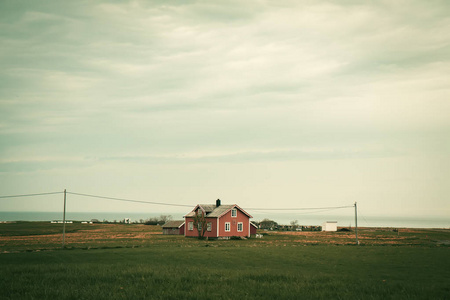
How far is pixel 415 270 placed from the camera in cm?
2508

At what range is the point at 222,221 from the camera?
7562 centimetres

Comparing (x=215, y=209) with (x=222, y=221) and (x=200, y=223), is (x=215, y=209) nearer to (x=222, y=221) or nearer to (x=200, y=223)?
(x=200, y=223)

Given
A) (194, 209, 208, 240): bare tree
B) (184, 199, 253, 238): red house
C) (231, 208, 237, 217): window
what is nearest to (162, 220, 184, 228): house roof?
(184, 199, 253, 238): red house

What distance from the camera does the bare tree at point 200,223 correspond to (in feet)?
249

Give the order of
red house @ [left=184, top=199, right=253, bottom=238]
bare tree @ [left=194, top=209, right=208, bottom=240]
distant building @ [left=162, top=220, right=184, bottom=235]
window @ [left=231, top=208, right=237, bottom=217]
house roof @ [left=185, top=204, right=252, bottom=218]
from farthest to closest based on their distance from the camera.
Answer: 1. distant building @ [left=162, top=220, right=184, bottom=235]
2. window @ [left=231, top=208, right=237, bottom=217]
3. house roof @ [left=185, top=204, right=252, bottom=218]
4. bare tree @ [left=194, top=209, right=208, bottom=240]
5. red house @ [left=184, top=199, right=253, bottom=238]

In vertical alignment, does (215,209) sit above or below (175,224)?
above

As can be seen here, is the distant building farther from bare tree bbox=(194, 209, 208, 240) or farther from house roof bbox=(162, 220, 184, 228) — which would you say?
bare tree bbox=(194, 209, 208, 240)

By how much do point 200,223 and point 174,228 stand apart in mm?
13822

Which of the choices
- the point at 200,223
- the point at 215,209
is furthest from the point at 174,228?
the point at 215,209

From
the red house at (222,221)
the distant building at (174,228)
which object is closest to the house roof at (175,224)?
the distant building at (174,228)

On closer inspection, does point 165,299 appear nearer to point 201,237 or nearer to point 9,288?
point 9,288

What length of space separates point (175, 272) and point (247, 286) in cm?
486

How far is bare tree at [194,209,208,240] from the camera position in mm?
75856

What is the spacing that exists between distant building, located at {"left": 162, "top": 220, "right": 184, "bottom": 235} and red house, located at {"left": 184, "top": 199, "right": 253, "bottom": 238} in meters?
6.91
